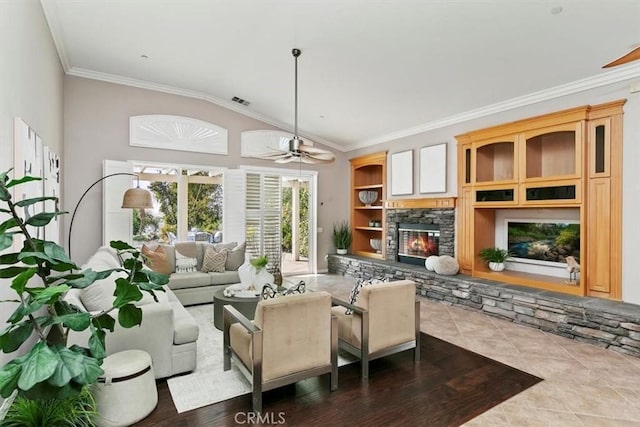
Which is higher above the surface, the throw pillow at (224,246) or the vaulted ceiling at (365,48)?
the vaulted ceiling at (365,48)

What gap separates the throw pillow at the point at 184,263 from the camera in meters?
5.66

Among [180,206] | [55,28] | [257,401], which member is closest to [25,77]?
[55,28]

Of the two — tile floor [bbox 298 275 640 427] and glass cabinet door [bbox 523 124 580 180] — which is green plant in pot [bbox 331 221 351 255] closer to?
tile floor [bbox 298 275 640 427]

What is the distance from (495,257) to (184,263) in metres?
5.07

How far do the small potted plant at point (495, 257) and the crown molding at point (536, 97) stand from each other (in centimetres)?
220

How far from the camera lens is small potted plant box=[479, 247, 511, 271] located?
5.43m

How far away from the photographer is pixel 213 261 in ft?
19.1

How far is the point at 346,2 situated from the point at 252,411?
3749 millimetres

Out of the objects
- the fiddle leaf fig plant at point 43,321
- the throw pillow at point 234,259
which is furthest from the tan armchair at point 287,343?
the throw pillow at point 234,259

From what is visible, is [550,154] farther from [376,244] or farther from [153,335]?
[153,335]

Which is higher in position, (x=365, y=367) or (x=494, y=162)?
(x=494, y=162)

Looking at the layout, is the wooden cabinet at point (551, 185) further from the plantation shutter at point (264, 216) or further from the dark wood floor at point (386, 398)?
the plantation shutter at point (264, 216)

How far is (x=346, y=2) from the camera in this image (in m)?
3.39

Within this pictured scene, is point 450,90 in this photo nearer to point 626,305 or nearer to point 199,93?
point 626,305
